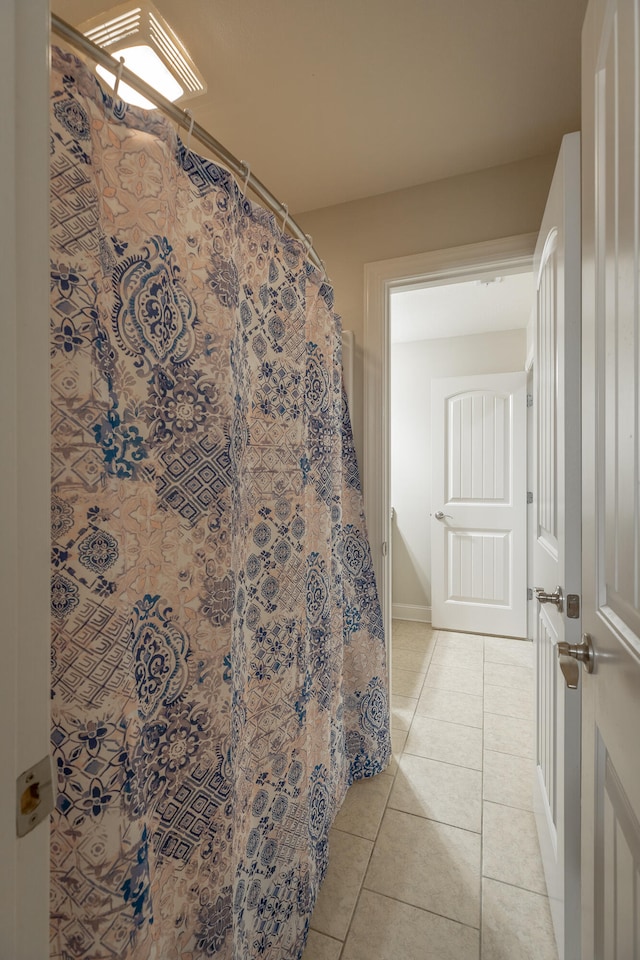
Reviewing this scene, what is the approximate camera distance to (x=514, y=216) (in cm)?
173

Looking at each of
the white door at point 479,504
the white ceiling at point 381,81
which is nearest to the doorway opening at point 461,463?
the white door at point 479,504

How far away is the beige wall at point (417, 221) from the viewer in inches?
67.9

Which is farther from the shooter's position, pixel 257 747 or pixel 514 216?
pixel 514 216

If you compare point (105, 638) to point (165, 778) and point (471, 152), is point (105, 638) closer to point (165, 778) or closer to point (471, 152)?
point (165, 778)

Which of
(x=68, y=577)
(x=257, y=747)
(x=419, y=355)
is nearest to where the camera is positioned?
(x=68, y=577)

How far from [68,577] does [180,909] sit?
69 cm

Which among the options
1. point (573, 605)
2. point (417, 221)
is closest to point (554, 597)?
point (573, 605)

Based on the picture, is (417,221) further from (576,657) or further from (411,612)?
(411,612)
